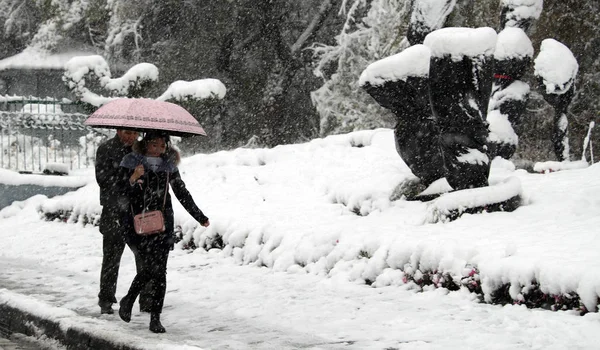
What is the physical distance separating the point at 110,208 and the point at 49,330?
3.66 feet

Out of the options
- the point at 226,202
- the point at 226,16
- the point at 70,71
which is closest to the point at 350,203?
the point at 226,202

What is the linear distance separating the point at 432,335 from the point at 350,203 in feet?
14.5

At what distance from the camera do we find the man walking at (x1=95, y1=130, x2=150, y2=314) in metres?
6.61

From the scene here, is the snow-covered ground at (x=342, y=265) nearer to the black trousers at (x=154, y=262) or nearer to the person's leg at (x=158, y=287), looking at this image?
the person's leg at (x=158, y=287)

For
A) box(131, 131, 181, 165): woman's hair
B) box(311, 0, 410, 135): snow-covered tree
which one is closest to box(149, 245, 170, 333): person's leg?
box(131, 131, 181, 165): woman's hair

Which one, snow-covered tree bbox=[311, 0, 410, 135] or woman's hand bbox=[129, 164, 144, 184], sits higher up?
snow-covered tree bbox=[311, 0, 410, 135]

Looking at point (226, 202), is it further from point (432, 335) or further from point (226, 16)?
point (226, 16)

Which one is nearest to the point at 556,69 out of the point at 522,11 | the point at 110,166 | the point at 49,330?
the point at 522,11

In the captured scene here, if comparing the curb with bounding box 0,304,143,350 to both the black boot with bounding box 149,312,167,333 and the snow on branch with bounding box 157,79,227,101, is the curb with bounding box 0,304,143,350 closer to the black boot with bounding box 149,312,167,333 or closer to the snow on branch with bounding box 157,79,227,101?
the black boot with bounding box 149,312,167,333

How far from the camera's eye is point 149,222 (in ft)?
19.1

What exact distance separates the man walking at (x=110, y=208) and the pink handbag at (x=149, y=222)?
28.8 inches

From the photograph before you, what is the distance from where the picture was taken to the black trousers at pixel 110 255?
6715 mm

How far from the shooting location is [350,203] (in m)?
9.93

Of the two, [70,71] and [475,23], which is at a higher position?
[475,23]
